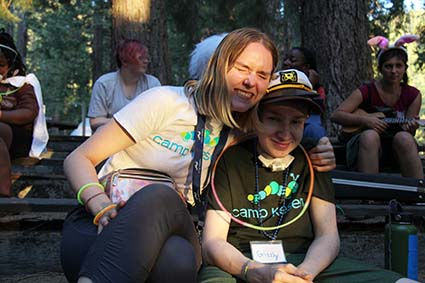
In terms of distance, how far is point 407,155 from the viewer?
4.14 meters

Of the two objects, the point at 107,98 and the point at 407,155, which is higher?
the point at 107,98

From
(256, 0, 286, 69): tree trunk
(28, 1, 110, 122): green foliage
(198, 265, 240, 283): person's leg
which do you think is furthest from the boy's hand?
(28, 1, 110, 122): green foliage

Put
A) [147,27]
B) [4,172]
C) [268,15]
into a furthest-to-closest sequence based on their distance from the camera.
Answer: [268,15], [147,27], [4,172]

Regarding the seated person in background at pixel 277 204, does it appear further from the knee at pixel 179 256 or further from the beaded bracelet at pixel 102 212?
the beaded bracelet at pixel 102 212

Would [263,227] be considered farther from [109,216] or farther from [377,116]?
[377,116]

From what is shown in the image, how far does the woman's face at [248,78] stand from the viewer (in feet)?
7.73

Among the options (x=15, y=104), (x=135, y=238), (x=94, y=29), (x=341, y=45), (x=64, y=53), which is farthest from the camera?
(x=64, y=53)

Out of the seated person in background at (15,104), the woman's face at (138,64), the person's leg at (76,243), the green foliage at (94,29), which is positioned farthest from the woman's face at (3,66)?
the green foliage at (94,29)

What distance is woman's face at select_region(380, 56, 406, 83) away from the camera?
14.8ft

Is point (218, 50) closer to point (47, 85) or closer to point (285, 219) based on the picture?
point (285, 219)

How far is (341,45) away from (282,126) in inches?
160

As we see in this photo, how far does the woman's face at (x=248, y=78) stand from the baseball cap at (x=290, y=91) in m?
0.04

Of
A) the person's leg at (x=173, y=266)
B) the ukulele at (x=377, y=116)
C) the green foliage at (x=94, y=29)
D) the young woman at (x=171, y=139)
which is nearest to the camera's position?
the person's leg at (x=173, y=266)

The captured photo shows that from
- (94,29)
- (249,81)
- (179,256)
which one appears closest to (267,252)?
(179,256)
